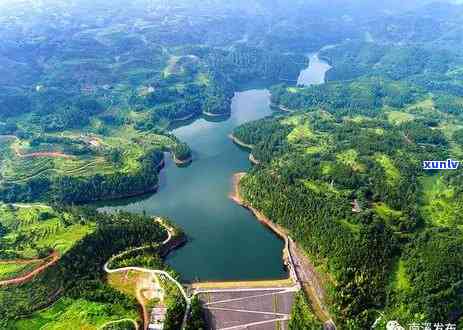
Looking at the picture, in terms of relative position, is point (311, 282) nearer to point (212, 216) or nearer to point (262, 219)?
point (262, 219)

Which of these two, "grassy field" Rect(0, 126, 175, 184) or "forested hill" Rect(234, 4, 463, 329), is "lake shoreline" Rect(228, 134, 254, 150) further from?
"grassy field" Rect(0, 126, 175, 184)

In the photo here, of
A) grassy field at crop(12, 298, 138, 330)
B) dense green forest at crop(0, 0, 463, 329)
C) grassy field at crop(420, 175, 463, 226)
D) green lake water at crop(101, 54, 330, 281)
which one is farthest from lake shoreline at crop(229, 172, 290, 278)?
grassy field at crop(12, 298, 138, 330)

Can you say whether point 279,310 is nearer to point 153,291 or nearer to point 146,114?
point 153,291

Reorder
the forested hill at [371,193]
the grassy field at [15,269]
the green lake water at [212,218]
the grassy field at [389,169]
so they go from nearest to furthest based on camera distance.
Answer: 1. the forested hill at [371,193]
2. the grassy field at [15,269]
3. the green lake water at [212,218]
4. the grassy field at [389,169]

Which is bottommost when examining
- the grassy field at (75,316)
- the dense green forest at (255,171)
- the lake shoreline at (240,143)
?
the grassy field at (75,316)

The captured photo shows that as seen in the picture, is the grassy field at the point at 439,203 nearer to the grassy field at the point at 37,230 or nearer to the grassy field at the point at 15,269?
the grassy field at the point at 37,230

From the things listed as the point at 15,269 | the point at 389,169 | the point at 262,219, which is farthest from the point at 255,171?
the point at 15,269

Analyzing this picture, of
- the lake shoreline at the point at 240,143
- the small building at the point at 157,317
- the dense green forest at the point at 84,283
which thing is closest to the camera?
the small building at the point at 157,317

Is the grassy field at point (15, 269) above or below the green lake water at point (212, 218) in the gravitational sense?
above

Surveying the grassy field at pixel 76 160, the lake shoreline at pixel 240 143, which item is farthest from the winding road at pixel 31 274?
the lake shoreline at pixel 240 143

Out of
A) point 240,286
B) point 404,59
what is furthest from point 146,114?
point 404,59
